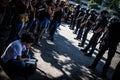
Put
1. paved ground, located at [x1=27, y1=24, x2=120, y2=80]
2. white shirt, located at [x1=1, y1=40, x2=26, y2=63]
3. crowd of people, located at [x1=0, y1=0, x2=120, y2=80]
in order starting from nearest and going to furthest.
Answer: white shirt, located at [x1=1, y1=40, x2=26, y2=63], crowd of people, located at [x1=0, y1=0, x2=120, y2=80], paved ground, located at [x1=27, y1=24, x2=120, y2=80]

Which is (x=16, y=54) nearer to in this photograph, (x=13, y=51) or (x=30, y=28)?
(x=13, y=51)

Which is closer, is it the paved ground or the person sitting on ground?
the person sitting on ground

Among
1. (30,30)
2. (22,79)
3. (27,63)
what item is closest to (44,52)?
(30,30)

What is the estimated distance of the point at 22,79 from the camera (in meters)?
7.11

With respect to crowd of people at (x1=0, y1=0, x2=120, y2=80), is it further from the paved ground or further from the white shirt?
the paved ground

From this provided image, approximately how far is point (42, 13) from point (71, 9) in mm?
14689

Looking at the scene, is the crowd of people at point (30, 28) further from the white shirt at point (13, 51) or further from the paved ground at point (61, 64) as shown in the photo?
the paved ground at point (61, 64)

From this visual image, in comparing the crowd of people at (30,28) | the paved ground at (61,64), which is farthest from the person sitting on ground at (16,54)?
the paved ground at (61,64)

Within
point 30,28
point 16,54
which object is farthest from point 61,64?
point 16,54

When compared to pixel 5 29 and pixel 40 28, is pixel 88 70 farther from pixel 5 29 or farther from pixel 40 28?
pixel 5 29

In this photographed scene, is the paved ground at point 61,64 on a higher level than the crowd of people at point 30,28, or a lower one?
lower

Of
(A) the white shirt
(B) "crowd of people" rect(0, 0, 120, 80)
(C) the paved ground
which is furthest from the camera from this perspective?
(C) the paved ground

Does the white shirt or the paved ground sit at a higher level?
the white shirt

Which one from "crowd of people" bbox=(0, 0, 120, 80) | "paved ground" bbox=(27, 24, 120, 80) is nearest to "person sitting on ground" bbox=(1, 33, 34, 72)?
"crowd of people" bbox=(0, 0, 120, 80)
